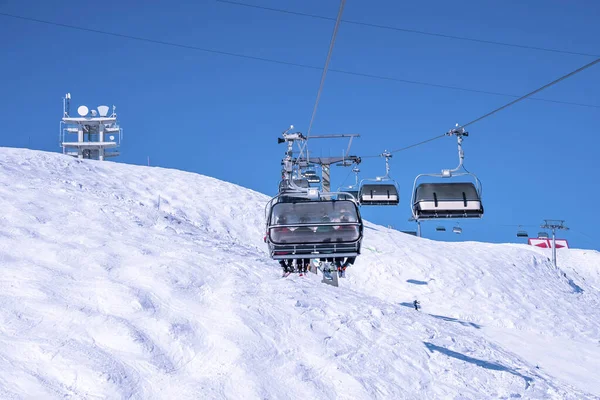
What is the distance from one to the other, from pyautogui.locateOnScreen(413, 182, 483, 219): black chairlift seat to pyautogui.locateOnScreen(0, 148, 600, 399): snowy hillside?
16.1 feet

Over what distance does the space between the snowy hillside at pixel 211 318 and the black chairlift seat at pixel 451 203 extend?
4.89m

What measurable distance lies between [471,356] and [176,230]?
41.1ft

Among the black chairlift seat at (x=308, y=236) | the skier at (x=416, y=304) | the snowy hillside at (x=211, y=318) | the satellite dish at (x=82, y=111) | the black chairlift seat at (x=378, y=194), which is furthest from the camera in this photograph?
the satellite dish at (x=82, y=111)

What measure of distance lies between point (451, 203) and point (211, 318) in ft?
23.7

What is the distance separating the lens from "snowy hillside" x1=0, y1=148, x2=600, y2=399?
12.5 m

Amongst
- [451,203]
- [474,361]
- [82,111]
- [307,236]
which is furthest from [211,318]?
[82,111]

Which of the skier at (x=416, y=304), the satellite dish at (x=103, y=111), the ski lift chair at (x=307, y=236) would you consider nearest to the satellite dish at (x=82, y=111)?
the satellite dish at (x=103, y=111)

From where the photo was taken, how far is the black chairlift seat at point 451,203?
1203cm

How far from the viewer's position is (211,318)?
1545 cm

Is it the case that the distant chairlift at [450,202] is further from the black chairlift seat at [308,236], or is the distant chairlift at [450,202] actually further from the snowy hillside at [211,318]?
the snowy hillside at [211,318]

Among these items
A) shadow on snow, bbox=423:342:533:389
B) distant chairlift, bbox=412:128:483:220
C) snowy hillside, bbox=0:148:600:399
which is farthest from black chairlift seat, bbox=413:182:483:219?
shadow on snow, bbox=423:342:533:389

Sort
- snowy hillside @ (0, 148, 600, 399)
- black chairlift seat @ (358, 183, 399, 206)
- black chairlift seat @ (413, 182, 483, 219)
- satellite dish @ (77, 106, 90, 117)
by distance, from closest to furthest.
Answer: black chairlift seat @ (413, 182, 483, 219), snowy hillside @ (0, 148, 600, 399), black chairlift seat @ (358, 183, 399, 206), satellite dish @ (77, 106, 90, 117)

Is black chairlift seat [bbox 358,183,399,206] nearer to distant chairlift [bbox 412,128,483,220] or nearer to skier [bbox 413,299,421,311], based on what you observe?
distant chairlift [bbox 412,128,483,220]

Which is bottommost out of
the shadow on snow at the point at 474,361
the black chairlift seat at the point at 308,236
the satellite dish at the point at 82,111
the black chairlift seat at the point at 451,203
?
the shadow on snow at the point at 474,361
